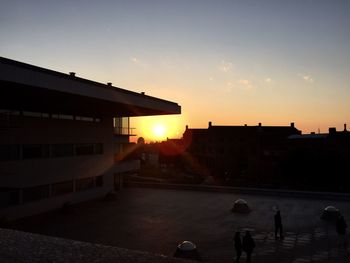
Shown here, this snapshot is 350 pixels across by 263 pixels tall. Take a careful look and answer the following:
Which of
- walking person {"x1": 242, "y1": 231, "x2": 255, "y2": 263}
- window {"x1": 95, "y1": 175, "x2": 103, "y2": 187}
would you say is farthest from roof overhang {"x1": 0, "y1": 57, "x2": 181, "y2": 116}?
walking person {"x1": 242, "y1": 231, "x2": 255, "y2": 263}

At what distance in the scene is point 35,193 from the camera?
76.7ft

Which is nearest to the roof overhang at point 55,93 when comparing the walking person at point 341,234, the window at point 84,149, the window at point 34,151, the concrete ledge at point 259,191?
the window at point 34,151

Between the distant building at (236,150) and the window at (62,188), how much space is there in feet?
115

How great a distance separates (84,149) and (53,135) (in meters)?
3.87

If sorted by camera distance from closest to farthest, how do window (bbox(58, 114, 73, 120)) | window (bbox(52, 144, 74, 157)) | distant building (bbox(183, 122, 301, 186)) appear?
1. window (bbox(52, 144, 74, 157))
2. window (bbox(58, 114, 73, 120))
3. distant building (bbox(183, 122, 301, 186))

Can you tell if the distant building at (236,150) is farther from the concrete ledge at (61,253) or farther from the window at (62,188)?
the concrete ledge at (61,253)

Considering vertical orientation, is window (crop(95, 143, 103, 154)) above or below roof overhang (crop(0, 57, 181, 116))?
below

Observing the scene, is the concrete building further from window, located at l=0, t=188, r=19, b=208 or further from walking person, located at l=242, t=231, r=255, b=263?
walking person, located at l=242, t=231, r=255, b=263

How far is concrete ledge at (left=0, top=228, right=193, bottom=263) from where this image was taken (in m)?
5.86

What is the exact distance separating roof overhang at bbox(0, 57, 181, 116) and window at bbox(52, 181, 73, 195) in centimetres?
517

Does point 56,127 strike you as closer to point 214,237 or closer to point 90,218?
point 90,218

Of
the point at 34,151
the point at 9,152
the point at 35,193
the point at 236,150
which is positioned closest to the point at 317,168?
the point at 236,150

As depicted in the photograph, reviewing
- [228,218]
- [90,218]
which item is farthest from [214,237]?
[90,218]

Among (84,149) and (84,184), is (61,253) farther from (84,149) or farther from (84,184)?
(84,184)
